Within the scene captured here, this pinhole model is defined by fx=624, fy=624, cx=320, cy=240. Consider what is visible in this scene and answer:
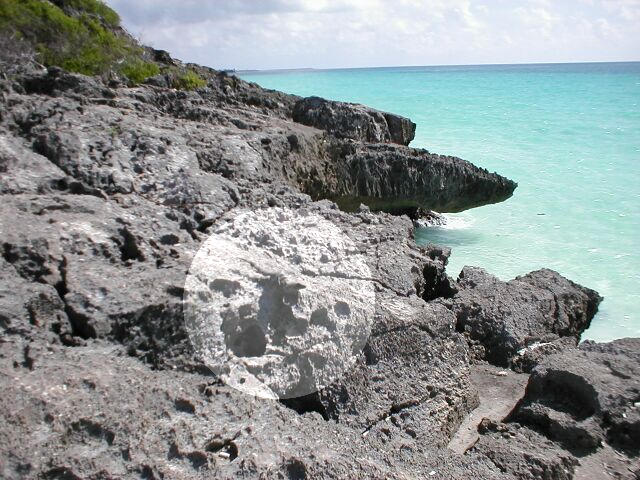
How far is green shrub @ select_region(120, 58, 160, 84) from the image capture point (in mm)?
8562

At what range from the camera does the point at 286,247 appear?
2.98 meters

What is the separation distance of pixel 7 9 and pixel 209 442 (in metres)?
9.05

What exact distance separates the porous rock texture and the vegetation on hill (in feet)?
13.4

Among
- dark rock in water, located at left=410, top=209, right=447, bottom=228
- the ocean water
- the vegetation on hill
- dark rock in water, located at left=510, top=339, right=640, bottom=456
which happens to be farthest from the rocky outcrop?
dark rock in water, located at left=410, top=209, right=447, bottom=228

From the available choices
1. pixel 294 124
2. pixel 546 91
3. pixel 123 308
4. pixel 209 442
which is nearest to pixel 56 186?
pixel 123 308

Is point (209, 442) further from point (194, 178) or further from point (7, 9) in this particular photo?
point (7, 9)

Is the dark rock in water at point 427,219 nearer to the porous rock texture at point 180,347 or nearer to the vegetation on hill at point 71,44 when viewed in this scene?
the vegetation on hill at point 71,44

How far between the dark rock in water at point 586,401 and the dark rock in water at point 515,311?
0.65 metres

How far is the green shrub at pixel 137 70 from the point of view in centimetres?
856

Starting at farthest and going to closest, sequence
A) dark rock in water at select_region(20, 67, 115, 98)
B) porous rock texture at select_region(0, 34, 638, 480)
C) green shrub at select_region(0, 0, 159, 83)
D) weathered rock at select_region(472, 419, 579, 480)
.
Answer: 1. green shrub at select_region(0, 0, 159, 83)
2. dark rock in water at select_region(20, 67, 115, 98)
3. weathered rock at select_region(472, 419, 579, 480)
4. porous rock texture at select_region(0, 34, 638, 480)

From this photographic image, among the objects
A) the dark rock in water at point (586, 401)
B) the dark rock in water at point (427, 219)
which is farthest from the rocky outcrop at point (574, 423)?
the dark rock in water at point (427, 219)
